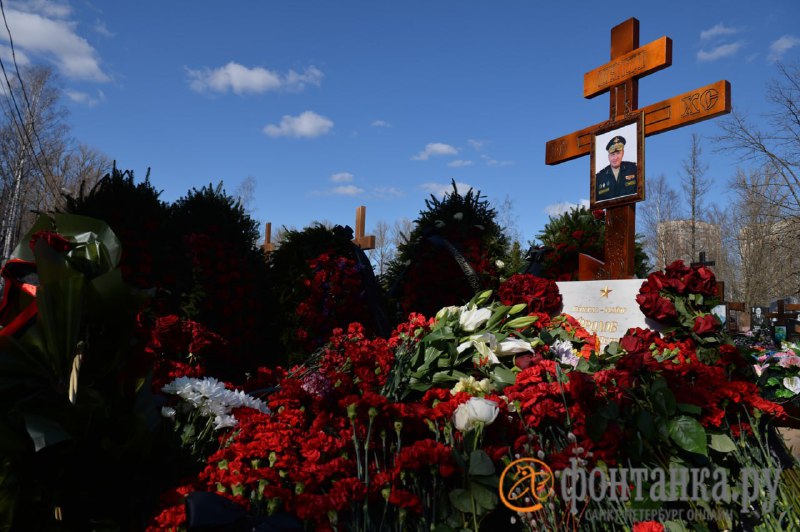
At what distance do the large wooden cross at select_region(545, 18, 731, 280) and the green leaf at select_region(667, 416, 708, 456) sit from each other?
2.56 metres

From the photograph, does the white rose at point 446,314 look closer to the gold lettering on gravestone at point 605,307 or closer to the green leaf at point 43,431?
the gold lettering on gravestone at point 605,307

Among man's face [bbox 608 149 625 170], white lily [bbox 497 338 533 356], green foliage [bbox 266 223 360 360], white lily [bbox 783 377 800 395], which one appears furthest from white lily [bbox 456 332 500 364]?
white lily [bbox 783 377 800 395]

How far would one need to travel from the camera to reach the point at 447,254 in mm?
5004

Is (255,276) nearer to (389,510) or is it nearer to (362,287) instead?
(362,287)

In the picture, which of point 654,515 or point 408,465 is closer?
point 408,465

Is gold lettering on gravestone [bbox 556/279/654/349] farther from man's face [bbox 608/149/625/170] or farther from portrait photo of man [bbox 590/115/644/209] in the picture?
man's face [bbox 608/149/625/170]

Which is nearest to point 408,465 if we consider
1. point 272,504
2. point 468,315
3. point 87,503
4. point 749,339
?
point 272,504

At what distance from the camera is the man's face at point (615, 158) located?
185 inches

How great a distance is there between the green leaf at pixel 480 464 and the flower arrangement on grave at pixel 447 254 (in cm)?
271

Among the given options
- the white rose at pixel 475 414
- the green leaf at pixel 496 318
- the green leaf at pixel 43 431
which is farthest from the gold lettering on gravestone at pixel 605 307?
the green leaf at pixel 43 431

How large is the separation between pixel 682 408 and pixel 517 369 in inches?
31.2

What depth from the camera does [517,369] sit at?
2.68m

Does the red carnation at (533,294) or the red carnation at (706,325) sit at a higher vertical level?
the red carnation at (533,294)

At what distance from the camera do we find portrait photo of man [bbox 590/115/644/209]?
4.54 meters
